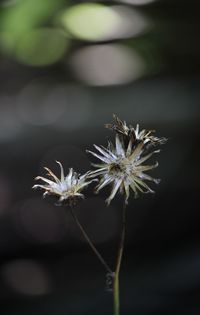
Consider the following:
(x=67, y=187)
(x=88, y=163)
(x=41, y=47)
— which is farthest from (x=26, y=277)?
(x=67, y=187)

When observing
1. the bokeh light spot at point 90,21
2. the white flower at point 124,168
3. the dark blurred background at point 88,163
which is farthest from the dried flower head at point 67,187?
the bokeh light spot at point 90,21

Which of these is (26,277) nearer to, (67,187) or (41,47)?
(41,47)

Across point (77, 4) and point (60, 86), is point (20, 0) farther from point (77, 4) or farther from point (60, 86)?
point (60, 86)

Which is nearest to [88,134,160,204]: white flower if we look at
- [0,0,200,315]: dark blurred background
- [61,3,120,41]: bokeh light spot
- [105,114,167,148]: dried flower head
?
[105,114,167,148]: dried flower head

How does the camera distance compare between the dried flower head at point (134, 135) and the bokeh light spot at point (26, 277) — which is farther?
the bokeh light spot at point (26, 277)

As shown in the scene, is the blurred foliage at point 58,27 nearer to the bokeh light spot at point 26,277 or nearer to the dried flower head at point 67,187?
the bokeh light spot at point 26,277

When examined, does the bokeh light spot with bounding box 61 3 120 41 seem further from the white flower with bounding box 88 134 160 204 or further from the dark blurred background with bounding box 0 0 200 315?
the white flower with bounding box 88 134 160 204

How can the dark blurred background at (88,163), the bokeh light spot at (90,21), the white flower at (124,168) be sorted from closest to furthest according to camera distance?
the white flower at (124,168) → the dark blurred background at (88,163) → the bokeh light spot at (90,21)
